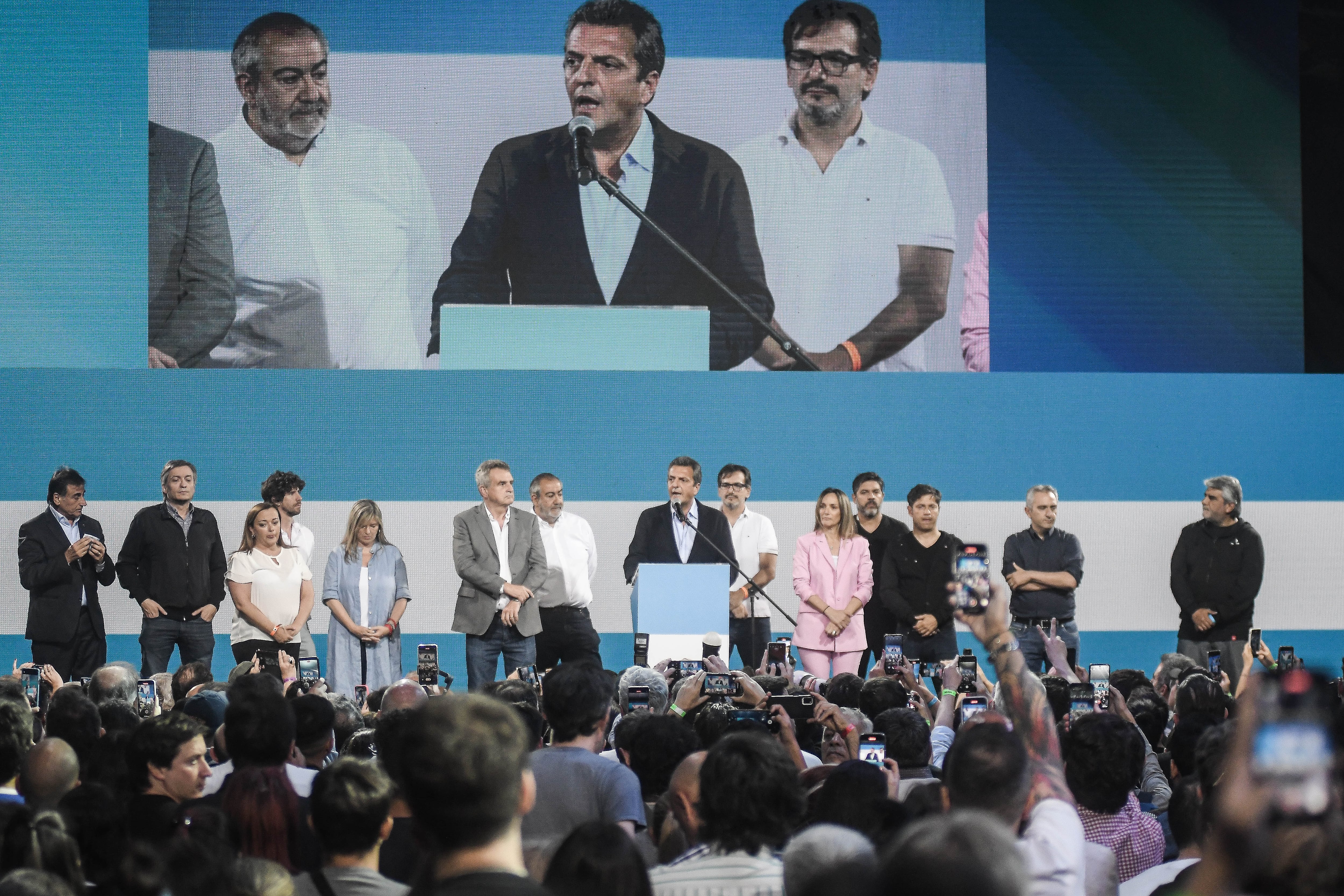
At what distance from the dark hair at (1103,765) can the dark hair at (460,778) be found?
1660 millimetres

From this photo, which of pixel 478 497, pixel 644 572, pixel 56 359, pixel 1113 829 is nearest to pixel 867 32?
pixel 478 497

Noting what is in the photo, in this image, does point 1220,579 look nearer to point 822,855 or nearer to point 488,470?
point 488,470

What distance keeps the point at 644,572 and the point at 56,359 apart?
4.00 metres

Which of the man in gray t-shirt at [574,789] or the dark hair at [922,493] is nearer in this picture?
the man in gray t-shirt at [574,789]

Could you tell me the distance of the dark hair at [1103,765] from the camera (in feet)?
8.97

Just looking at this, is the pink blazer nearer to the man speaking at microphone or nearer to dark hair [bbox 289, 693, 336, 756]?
the man speaking at microphone

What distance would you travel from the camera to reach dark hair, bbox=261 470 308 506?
6.42 meters

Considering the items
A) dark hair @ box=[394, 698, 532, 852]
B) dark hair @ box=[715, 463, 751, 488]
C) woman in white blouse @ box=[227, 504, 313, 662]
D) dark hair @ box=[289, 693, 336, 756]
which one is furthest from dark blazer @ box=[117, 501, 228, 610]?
dark hair @ box=[394, 698, 532, 852]

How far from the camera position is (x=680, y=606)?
5734mm

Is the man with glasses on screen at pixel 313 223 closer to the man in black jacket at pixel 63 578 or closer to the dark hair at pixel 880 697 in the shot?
the man in black jacket at pixel 63 578

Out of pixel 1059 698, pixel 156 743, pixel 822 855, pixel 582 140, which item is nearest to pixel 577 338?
pixel 582 140

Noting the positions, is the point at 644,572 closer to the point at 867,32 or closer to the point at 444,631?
the point at 444,631

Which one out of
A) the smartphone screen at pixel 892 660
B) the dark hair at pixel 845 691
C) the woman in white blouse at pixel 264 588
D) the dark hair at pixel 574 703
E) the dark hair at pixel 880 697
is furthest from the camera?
the woman in white blouse at pixel 264 588

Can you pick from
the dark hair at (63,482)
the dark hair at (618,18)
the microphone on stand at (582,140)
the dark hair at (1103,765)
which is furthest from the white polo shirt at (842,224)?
the dark hair at (1103,765)
